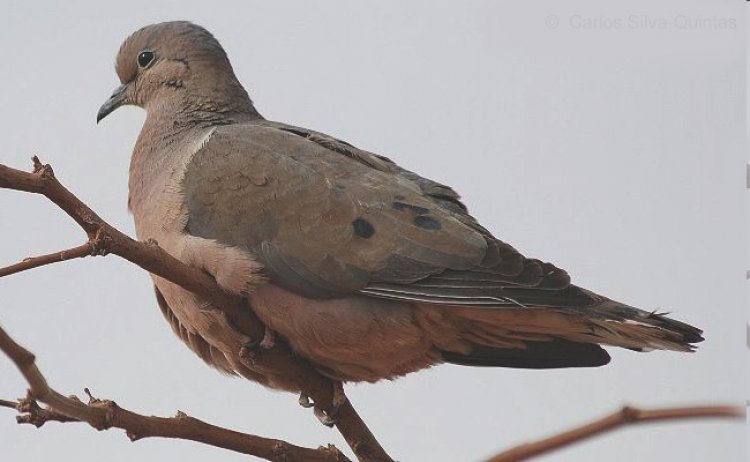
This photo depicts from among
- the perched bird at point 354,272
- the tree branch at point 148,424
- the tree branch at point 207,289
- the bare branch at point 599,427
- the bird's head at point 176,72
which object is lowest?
the bare branch at point 599,427

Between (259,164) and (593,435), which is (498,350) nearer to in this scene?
(259,164)

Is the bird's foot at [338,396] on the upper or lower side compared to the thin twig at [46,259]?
upper

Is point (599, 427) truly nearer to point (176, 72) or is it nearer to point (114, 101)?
point (176, 72)

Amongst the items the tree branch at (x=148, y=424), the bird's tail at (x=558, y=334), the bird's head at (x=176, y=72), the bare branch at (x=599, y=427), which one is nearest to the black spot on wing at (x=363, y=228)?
the bird's tail at (x=558, y=334)

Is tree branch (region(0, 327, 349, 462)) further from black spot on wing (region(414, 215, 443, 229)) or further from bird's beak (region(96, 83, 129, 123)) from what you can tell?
bird's beak (region(96, 83, 129, 123))

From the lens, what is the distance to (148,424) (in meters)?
2.48

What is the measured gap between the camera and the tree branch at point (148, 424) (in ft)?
6.75

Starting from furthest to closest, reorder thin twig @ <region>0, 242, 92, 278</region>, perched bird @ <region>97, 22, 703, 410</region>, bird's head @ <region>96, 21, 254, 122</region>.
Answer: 1. bird's head @ <region>96, 21, 254, 122</region>
2. perched bird @ <region>97, 22, 703, 410</region>
3. thin twig @ <region>0, 242, 92, 278</region>

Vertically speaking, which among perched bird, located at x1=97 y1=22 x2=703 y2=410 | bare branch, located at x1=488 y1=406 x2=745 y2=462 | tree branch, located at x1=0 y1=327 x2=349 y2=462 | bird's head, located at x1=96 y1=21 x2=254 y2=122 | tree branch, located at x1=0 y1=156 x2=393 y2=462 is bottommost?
bare branch, located at x1=488 y1=406 x2=745 y2=462

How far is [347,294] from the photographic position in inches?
139

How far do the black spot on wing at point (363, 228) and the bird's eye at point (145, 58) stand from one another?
71.8 inches

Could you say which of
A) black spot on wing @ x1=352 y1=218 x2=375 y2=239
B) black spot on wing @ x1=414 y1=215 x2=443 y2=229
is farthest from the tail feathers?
black spot on wing @ x1=352 y1=218 x2=375 y2=239

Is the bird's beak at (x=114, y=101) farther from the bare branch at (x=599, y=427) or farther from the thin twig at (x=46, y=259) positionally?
the bare branch at (x=599, y=427)

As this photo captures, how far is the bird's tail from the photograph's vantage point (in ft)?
10.5
